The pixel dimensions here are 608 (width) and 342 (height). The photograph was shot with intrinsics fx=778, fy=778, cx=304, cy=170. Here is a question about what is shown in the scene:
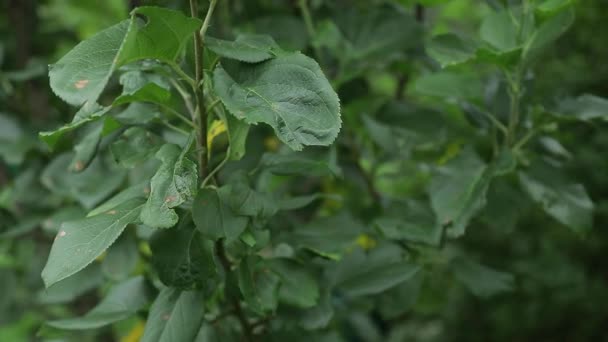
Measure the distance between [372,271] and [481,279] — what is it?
0.25 metres

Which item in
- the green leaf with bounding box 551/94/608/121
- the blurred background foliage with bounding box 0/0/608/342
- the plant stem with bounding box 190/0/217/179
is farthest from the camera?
the blurred background foliage with bounding box 0/0/608/342

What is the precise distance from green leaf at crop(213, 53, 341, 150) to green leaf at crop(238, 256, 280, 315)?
27 cm

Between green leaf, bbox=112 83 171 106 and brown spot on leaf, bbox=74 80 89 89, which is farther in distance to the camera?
green leaf, bbox=112 83 171 106

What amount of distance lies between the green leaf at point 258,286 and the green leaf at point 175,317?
59 mm

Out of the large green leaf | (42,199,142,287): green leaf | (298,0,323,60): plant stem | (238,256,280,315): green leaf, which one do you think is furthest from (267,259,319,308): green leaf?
(298,0,323,60): plant stem

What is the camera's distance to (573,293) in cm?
224

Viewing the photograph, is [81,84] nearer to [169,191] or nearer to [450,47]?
[169,191]

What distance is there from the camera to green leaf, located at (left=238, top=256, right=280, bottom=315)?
0.97 m

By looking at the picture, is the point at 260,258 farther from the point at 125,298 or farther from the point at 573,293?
the point at 573,293

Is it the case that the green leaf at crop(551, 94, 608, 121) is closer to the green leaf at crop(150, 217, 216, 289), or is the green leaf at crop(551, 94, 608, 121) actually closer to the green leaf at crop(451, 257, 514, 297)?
the green leaf at crop(451, 257, 514, 297)

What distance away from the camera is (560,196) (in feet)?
4.11

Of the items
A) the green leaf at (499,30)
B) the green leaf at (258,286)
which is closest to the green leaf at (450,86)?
the green leaf at (499,30)

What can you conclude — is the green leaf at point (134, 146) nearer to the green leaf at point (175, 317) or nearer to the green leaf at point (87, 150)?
the green leaf at point (87, 150)

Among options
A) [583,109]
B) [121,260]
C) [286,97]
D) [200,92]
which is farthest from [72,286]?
[583,109]
